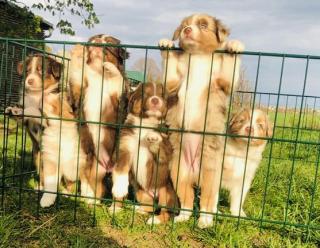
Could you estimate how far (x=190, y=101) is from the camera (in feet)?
13.4

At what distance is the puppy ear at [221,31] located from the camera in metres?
4.15

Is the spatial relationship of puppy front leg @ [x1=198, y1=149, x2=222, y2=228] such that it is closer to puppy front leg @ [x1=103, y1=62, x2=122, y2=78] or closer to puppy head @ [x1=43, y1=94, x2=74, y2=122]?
puppy front leg @ [x1=103, y1=62, x2=122, y2=78]

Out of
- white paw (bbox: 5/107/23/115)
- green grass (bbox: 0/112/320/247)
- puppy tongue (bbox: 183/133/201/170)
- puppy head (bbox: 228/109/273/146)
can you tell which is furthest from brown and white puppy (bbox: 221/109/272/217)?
white paw (bbox: 5/107/23/115)

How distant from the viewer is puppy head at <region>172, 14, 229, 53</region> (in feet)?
13.1

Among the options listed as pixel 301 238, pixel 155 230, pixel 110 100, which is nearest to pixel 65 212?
pixel 155 230

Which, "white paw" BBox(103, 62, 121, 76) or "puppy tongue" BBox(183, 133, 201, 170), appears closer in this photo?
"puppy tongue" BBox(183, 133, 201, 170)

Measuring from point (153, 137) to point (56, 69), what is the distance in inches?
61.7

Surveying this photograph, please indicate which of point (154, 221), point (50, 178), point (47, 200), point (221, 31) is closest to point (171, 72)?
point (221, 31)

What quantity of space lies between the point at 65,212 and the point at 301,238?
2329mm

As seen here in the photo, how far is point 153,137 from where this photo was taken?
3932 millimetres

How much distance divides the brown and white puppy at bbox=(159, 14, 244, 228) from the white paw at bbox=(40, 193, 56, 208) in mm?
1350

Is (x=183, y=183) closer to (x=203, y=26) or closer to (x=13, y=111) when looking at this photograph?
(x=203, y=26)

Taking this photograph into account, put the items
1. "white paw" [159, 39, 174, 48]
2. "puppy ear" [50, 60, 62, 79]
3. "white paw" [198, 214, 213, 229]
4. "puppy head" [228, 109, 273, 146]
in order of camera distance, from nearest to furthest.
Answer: "white paw" [159, 39, 174, 48] < "white paw" [198, 214, 213, 229] < "puppy head" [228, 109, 273, 146] < "puppy ear" [50, 60, 62, 79]

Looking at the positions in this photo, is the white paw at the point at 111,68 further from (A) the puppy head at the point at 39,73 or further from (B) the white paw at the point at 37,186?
(B) the white paw at the point at 37,186
